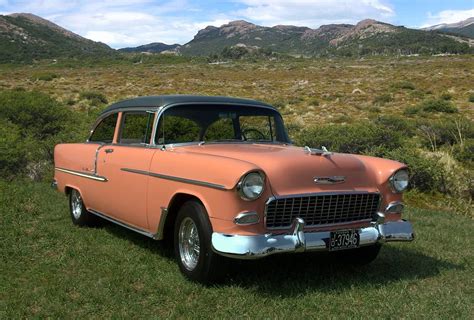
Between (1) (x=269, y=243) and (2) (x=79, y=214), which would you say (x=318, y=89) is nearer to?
(2) (x=79, y=214)

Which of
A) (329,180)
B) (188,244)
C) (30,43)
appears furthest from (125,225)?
(30,43)

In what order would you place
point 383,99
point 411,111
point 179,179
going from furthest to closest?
point 383,99 → point 411,111 → point 179,179

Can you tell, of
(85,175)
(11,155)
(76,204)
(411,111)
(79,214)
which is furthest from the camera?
(411,111)

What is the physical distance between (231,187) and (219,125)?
164 cm

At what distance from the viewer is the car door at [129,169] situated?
520 cm

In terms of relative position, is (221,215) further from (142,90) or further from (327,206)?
(142,90)

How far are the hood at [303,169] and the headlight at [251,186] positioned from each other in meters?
0.09

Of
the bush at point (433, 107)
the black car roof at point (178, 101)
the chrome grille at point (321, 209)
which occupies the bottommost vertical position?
the bush at point (433, 107)

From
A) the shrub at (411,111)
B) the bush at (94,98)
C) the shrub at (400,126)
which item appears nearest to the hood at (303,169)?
the shrub at (400,126)

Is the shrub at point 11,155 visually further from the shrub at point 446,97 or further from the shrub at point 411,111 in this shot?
the shrub at point 446,97

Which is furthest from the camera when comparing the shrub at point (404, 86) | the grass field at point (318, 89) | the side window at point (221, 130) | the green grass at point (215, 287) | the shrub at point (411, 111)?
the shrub at point (404, 86)

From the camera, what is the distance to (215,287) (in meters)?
4.37

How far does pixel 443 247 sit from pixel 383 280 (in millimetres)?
1748

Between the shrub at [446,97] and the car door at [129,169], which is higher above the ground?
the car door at [129,169]
